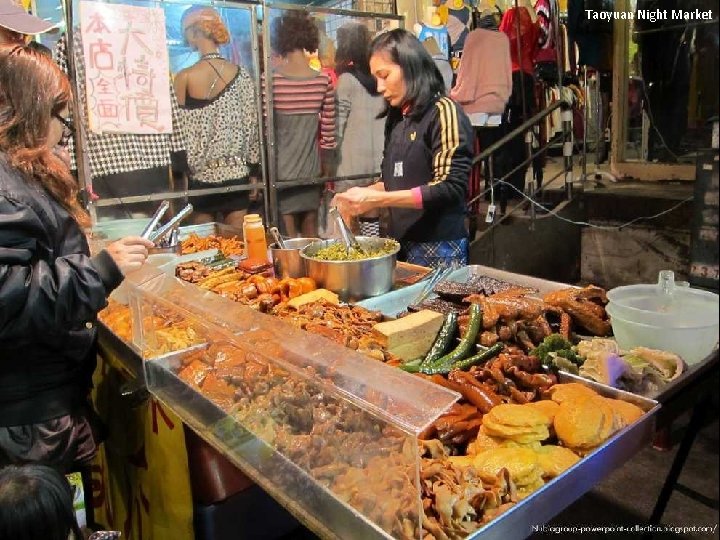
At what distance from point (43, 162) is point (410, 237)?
1.90m

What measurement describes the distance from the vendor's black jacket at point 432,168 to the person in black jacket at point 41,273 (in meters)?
1.51

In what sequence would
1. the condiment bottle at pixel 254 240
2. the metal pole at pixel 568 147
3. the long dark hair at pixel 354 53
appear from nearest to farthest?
the condiment bottle at pixel 254 240 < the long dark hair at pixel 354 53 < the metal pole at pixel 568 147

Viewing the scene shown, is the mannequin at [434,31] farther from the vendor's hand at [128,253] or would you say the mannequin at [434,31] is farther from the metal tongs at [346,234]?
the vendor's hand at [128,253]

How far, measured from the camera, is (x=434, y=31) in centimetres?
651

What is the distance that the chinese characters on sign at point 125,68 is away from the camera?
419cm

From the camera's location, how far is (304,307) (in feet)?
7.55

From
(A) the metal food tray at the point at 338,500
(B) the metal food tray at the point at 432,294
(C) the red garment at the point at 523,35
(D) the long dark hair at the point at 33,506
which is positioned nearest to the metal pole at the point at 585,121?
(C) the red garment at the point at 523,35

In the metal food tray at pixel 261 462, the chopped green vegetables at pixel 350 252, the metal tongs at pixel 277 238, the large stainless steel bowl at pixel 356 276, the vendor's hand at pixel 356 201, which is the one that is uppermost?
the vendor's hand at pixel 356 201

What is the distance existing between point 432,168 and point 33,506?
231cm

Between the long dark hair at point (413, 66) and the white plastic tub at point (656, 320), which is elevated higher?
the long dark hair at point (413, 66)

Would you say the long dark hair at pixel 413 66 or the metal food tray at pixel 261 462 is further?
the long dark hair at pixel 413 66

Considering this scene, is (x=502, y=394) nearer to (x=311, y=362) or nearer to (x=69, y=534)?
(x=311, y=362)

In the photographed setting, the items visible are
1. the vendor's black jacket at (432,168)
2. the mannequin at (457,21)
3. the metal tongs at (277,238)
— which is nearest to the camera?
the metal tongs at (277,238)

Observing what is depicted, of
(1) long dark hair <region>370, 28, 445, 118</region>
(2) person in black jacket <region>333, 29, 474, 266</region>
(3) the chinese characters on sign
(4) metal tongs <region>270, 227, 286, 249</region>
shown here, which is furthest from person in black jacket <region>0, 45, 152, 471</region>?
(3) the chinese characters on sign
